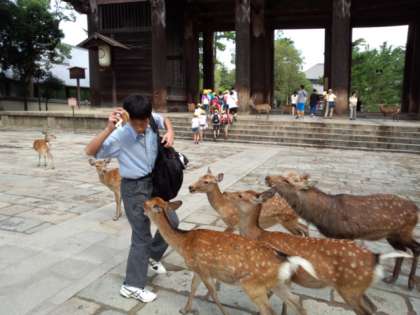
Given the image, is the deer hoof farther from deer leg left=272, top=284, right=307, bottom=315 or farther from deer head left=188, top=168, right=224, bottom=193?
deer head left=188, top=168, right=224, bottom=193

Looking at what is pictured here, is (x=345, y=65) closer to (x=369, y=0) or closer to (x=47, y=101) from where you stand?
(x=369, y=0)

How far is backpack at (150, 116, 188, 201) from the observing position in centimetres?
318

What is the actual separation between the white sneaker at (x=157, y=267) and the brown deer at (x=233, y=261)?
0.66 meters

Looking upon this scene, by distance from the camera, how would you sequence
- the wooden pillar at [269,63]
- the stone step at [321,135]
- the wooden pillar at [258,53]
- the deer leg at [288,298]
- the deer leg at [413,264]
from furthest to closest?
the wooden pillar at [269,63]
the wooden pillar at [258,53]
the stone step at [321,135]
the deer leg at [413,264]
the deer leg at [288,298]

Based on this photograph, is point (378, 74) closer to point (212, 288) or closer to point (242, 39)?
point (242, 39)

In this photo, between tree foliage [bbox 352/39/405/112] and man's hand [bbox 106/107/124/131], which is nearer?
man's hand [bbox 106/107/124/131]

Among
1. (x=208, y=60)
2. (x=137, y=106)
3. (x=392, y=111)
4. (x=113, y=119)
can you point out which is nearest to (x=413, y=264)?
(x=137, y=106)

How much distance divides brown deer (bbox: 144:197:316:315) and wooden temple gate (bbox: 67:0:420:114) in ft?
51.4

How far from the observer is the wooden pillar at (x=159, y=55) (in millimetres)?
18828

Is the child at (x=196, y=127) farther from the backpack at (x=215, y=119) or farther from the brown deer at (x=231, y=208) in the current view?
the brown deer at (x=231, y=208)

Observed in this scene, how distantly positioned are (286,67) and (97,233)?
165ft

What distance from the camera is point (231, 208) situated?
4.24 meters

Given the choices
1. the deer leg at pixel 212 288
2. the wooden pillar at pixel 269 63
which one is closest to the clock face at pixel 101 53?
the wooden pillar at pixel 269 63

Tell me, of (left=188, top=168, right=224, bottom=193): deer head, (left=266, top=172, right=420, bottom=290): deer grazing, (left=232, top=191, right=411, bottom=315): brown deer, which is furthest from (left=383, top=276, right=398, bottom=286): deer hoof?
(left=188, top=168, right=224, bottom=193): deer head
